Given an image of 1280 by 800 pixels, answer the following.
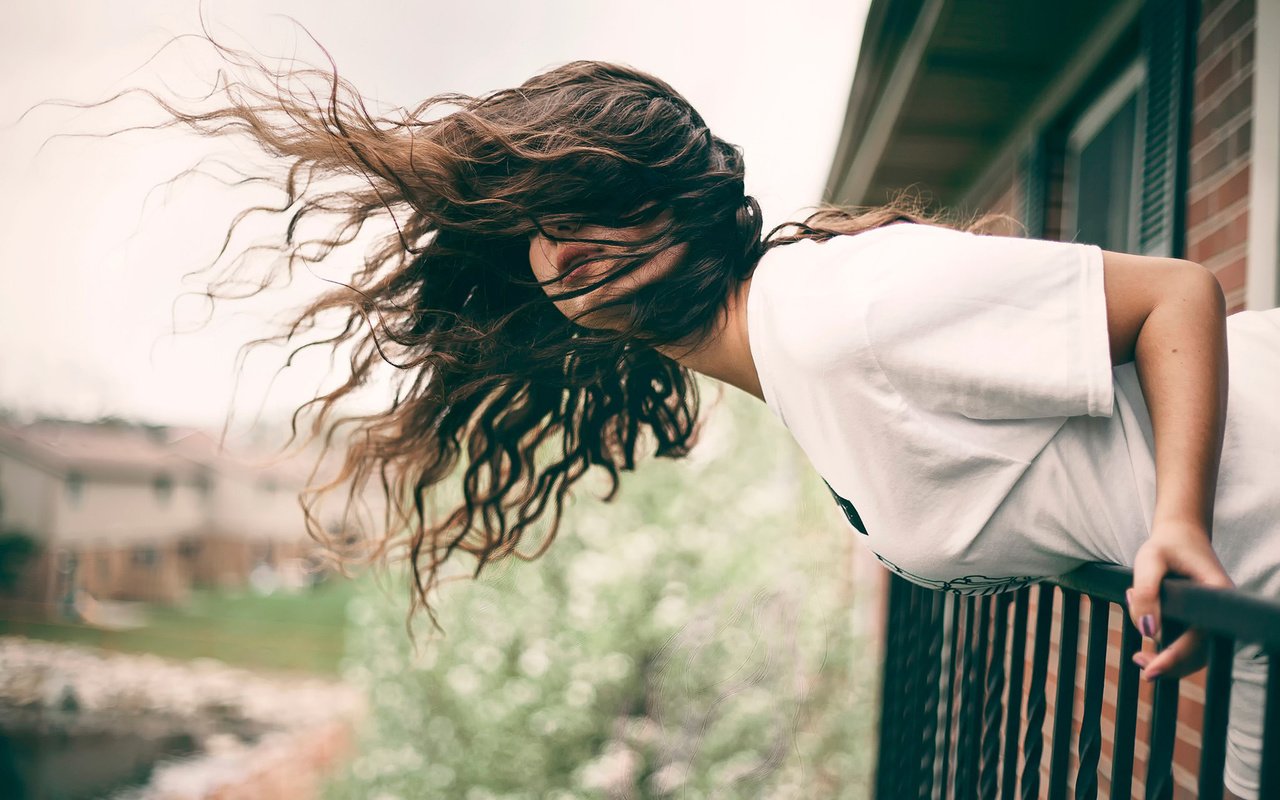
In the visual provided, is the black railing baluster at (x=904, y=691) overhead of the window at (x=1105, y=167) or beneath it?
beneath

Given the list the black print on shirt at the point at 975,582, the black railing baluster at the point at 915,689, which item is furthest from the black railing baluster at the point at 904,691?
the black print on shirt at the point at 975,582

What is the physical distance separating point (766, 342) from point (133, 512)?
7.83 m

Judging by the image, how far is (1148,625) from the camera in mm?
792

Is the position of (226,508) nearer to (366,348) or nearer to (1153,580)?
(366,348)

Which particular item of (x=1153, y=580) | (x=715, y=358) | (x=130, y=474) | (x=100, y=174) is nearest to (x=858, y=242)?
(x=715, y=358)

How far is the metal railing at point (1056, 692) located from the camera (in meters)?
0.70

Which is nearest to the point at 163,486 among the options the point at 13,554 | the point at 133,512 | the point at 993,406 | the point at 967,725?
the point at 133,512

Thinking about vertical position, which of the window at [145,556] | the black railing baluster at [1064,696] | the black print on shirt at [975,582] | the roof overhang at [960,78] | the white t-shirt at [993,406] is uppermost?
the roof overhang at [960,78]

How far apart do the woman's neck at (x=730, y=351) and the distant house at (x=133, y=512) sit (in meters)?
5.47

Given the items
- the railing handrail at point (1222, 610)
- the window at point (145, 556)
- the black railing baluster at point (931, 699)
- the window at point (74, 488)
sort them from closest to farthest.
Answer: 1. the railing handrail at point (1222, 610)
2. the black railing baluster at point (931, 699)
3. the window at point (74, 488)
4. the window at point (145, 556)

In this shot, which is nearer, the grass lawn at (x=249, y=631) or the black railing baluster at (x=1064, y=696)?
the black railing baluster at (x=1064, y=696)

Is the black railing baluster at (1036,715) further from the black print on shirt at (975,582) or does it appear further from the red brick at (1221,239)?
the red brick at (1221,239)

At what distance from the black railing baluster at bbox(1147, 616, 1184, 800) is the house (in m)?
0.02

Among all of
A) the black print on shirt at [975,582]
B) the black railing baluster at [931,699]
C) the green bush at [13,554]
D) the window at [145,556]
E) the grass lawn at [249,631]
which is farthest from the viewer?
the grass lawn at [249,631]
